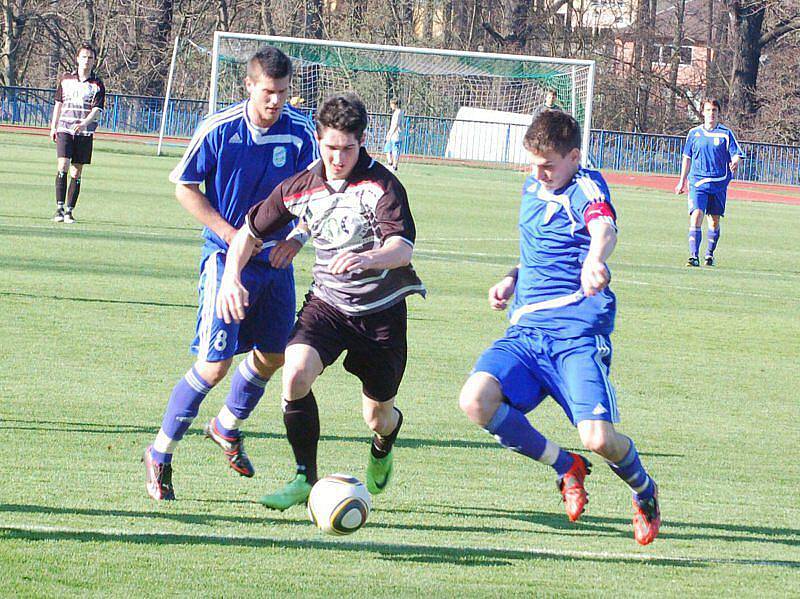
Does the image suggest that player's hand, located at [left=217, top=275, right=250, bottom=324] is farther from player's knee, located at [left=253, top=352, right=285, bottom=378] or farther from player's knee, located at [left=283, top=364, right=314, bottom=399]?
player's knee, located at [left=253, top=352, right=285, bottom=378]

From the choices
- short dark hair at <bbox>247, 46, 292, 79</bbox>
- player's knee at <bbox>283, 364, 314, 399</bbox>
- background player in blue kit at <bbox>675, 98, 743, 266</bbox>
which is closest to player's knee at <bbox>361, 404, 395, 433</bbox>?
player's knee at <bbox>283, 364, 314, 399</bbox>

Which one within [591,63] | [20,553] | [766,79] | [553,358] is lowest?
[20,553]

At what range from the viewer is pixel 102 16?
5078 cm

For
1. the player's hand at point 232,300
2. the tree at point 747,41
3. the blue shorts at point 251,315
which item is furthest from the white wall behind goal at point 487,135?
the player's hand at point 232,300

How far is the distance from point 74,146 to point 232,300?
1153 centimetres

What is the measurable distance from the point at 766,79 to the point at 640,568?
50371 millimetres

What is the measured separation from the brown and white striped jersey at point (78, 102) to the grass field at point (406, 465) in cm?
223

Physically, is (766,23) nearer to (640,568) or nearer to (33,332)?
(33,332)

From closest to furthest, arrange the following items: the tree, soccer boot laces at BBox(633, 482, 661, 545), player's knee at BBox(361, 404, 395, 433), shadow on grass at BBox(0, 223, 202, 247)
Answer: soccer boot laces at BBox(633, 482, 661, 545) → player's knee at BBox(361, 404, 395, 433) → shadow on grass at BBox(0, 223, 202, 247) → the tree

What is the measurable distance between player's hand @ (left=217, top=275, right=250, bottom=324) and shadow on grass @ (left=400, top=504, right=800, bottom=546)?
1.06 m

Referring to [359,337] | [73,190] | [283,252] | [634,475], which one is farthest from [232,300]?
[73,190]

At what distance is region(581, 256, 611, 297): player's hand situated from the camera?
472 cm

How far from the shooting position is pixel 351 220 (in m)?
5.39

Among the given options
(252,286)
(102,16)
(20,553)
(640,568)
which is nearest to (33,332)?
(252,286)
